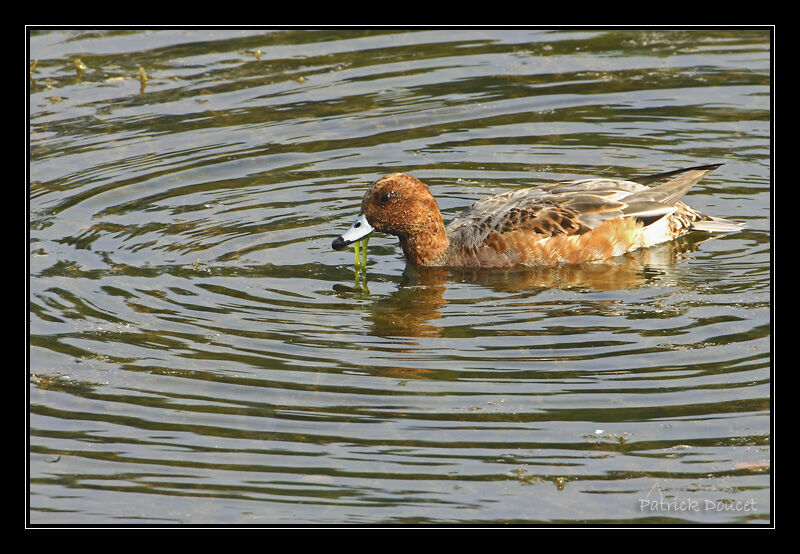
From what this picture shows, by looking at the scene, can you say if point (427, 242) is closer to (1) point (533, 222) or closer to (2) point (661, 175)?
(1) point (533, 222)

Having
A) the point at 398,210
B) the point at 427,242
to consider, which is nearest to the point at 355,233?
the point at 398,210

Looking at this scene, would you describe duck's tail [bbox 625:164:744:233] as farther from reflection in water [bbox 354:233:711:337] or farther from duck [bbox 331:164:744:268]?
reflection in water [bbox 354:233:711:337]

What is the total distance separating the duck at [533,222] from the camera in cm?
988

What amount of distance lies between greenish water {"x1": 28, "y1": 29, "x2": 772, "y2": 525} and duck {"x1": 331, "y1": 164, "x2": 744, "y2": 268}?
20 cm

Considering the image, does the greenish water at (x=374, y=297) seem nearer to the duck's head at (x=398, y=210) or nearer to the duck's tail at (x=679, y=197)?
the duck's tail at (x=679, y=197)

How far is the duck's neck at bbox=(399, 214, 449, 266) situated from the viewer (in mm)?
9969

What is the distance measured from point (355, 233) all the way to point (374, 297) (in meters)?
0.68

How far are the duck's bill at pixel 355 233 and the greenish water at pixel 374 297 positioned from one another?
26 centimetres

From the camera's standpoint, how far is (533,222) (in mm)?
9891

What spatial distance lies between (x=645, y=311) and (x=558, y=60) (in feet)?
19.2

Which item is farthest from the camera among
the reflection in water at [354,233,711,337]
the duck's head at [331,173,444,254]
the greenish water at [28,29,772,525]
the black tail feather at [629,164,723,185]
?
the black tail feather at [629,164,723,185]

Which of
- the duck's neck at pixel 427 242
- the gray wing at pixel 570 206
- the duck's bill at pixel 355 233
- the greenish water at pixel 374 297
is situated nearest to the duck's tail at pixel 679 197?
the gray wing at pixel 570 206

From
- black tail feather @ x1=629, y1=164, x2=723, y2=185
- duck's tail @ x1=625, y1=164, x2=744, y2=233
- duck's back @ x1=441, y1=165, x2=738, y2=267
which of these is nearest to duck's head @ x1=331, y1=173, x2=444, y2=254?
duck's back @ x1=441, y1=165, x2=738, y2=267

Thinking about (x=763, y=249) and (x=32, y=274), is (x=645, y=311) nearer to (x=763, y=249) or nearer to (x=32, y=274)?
(x=763, y=249)
